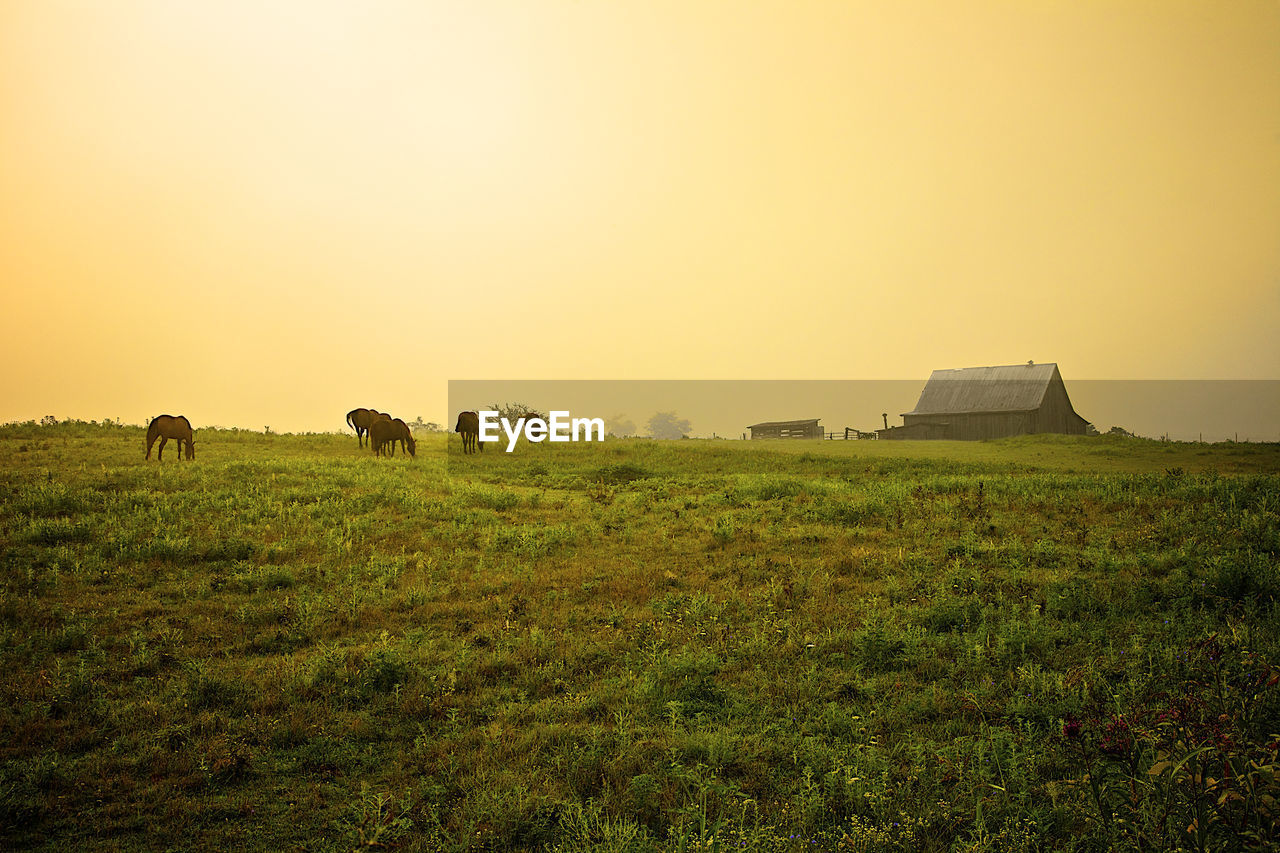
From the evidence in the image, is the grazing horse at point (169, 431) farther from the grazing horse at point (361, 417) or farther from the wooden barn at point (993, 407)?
the wooden barn at point (993, 407)

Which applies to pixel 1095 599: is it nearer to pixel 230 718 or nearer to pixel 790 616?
pixel 790 616

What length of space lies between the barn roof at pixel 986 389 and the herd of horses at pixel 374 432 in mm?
41290

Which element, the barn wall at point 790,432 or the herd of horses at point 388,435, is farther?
the barn wall at point 790,432

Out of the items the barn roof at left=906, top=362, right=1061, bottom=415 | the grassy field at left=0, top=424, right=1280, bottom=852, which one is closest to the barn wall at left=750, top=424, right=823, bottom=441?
the barn roof at left=906, top=362, right=1061, bottom=415

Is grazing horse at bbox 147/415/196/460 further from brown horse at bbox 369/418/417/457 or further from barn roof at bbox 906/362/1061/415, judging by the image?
barn roof at bbox 906/362/1061/415

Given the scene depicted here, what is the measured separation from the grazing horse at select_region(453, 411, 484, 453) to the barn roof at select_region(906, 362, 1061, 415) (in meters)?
40.9

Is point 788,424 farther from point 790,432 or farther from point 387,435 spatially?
point 387,435

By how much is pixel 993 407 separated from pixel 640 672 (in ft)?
187

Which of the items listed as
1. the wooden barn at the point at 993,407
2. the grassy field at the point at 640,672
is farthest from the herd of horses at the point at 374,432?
the wooden barn at the point at 993,407

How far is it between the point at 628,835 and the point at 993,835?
2.61 metres

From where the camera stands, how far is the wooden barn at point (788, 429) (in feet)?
206

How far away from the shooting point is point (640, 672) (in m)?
9.21

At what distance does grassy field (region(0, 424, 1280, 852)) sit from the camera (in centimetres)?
581

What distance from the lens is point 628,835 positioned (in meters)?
5.48
